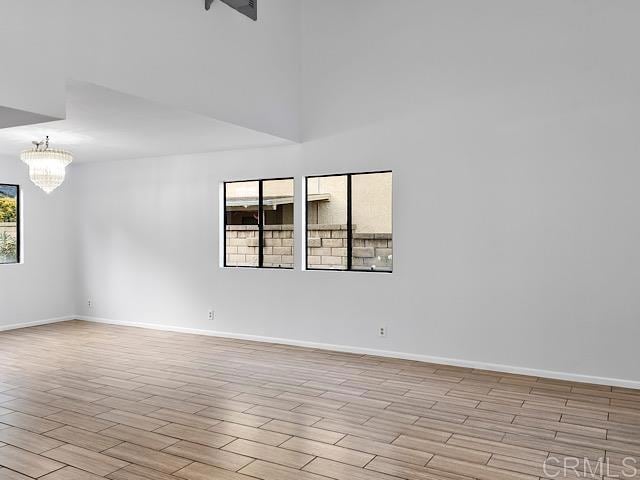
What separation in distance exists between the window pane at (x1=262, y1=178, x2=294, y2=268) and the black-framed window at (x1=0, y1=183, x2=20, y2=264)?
3.44 meters

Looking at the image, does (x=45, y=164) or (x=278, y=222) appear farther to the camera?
Result: (x=278, y=222)

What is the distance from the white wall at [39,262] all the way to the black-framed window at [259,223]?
2.71m

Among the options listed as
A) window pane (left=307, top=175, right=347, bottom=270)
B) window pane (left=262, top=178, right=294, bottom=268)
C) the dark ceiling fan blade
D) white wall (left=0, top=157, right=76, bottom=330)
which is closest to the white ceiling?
window pane (left=262, top=178, right=294, bottom=268)

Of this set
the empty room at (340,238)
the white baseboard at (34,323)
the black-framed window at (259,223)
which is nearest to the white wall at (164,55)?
the empty room at (340,238)

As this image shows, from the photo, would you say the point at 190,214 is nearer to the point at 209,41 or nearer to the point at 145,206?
the point at 145,206

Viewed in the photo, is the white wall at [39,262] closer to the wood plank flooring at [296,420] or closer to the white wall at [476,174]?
Result: the wood plank flooring at [296,420]

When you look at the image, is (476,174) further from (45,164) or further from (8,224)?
(8,224)

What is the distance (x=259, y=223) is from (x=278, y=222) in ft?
0.83

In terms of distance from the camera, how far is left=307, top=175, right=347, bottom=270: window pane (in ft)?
19.7

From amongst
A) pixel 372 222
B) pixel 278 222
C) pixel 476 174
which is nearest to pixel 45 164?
pixel 278 222

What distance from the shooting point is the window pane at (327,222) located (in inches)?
236

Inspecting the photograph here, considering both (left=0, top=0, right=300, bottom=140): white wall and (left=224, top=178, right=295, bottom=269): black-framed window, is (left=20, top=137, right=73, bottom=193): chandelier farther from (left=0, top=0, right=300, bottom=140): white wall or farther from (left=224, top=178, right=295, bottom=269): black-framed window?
(left=224, top=178, right=295, bottom=269): black-framed window

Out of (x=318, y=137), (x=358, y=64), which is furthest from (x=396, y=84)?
(x=318, y=137)

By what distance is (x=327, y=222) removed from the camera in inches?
240
